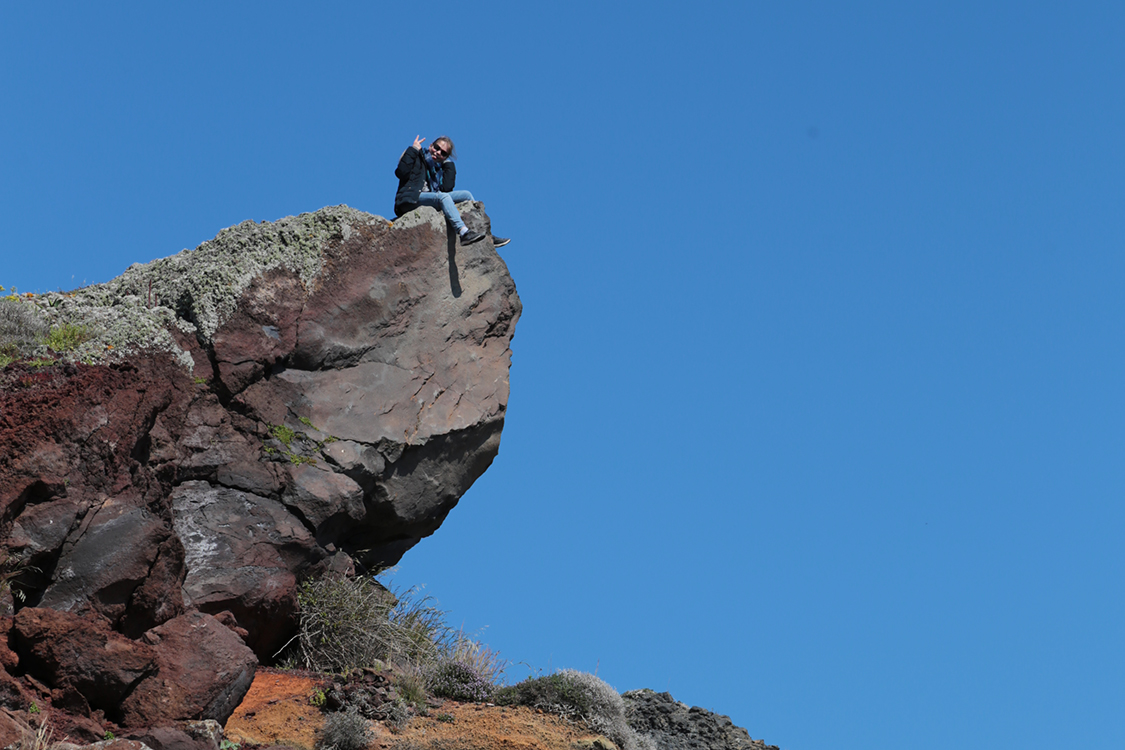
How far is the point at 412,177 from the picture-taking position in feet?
45.2

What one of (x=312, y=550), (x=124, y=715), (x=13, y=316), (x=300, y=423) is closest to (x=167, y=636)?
(x=124, y=715)

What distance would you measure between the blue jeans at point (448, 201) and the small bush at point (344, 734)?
574 centimetres

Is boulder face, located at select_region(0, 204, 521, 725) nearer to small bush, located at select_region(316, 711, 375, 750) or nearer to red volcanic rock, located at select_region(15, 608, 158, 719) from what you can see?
red volcanic rock, located at select_region(15, 608, 158, 719)

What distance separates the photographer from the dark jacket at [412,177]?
13.6m

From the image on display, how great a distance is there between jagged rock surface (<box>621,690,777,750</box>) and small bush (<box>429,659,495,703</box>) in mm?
1791

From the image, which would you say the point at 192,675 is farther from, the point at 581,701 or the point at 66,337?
the point at 581,701

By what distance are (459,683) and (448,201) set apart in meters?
5.46

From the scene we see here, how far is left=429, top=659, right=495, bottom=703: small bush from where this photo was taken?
11367mm

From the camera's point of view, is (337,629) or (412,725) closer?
(412,725)

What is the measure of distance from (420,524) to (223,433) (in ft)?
8.51

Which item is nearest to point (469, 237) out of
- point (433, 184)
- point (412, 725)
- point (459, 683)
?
point (433, 184)

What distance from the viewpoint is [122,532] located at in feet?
30.1

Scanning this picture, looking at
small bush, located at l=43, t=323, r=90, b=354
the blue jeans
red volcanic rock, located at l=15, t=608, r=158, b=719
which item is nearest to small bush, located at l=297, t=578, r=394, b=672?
red volcanic rock, located at l=15, t=608, r=158, b=719

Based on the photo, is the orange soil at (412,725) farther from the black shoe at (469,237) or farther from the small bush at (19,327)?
the black shoe at (469,237)
